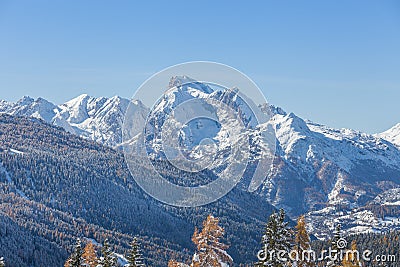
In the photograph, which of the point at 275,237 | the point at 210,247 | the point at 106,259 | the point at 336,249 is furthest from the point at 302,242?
the point at 106,259

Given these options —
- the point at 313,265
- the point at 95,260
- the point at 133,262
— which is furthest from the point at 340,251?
the point at 95,260

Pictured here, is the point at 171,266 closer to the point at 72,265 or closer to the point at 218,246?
the point at 218,246

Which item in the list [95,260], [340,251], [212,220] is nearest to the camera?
[212,220]

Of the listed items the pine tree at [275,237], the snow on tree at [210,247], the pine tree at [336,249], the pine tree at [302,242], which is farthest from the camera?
the pine tree at [302,242]

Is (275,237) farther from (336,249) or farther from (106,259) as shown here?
(106,259)

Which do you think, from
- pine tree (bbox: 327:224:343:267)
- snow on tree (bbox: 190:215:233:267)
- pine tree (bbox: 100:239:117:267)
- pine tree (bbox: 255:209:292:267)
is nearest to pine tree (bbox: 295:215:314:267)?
pine tree (bbox: 327:224:343:267)

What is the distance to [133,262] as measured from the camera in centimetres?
4662

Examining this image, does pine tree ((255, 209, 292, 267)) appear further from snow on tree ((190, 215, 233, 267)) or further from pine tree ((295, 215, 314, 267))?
snow on tree ((190, 215, 233, 267))

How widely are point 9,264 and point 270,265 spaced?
169545mm

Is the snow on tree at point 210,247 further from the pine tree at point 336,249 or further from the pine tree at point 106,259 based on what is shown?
the pine tree at point 336,249

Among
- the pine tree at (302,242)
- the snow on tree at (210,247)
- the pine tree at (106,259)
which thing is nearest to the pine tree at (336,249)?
the pine tree at (302,242)

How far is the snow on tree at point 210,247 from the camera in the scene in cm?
4041

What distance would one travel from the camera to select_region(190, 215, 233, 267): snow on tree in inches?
1591

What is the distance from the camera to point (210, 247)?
4075cm
